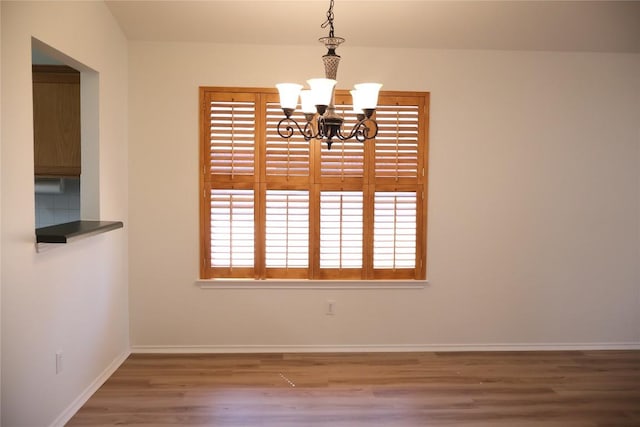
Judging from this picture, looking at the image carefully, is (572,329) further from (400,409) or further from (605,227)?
(400,409)

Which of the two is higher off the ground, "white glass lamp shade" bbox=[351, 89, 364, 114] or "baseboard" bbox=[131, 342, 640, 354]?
"white glass lamp shade" bbox=[351, 89, 364, 114]

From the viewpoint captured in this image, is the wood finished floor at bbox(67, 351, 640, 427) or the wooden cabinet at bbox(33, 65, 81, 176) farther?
the wooden cabinet at bbox(33, 65, 81, 176)

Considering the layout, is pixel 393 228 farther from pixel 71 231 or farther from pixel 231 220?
pixel 71 231

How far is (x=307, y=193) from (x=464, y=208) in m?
1.32

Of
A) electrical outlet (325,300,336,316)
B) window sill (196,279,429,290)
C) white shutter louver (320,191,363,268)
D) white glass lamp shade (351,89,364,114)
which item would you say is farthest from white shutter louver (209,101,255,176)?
white glass lamp shade (351,89,364,114)

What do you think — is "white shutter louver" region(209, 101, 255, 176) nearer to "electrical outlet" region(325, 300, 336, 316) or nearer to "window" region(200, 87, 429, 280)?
"window" region(200, 87, 429, 280)

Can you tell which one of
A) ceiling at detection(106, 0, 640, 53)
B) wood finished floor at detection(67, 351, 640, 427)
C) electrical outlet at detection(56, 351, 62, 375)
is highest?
ceiling at detection(106, 0, 640, 53)

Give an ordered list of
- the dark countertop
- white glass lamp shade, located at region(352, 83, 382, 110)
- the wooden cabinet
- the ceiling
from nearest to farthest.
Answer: white glass lamp shade, located at region(352, 83, 382, 110) → the dark countertop → the ceiling → the wooden cabinet

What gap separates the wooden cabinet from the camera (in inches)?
160

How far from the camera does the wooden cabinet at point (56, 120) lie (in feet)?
13.4

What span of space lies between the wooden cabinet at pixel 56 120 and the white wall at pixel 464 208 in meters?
0.44

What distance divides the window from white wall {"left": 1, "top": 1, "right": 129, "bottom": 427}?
71cm

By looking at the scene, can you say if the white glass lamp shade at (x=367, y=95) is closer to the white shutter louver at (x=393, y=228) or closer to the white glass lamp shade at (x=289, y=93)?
the white glass lamp shade at (x=289, y=93)

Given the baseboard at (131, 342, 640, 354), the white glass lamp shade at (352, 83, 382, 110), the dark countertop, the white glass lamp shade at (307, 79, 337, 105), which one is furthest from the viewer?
the baseboard at (131, 342, 640, 354)
